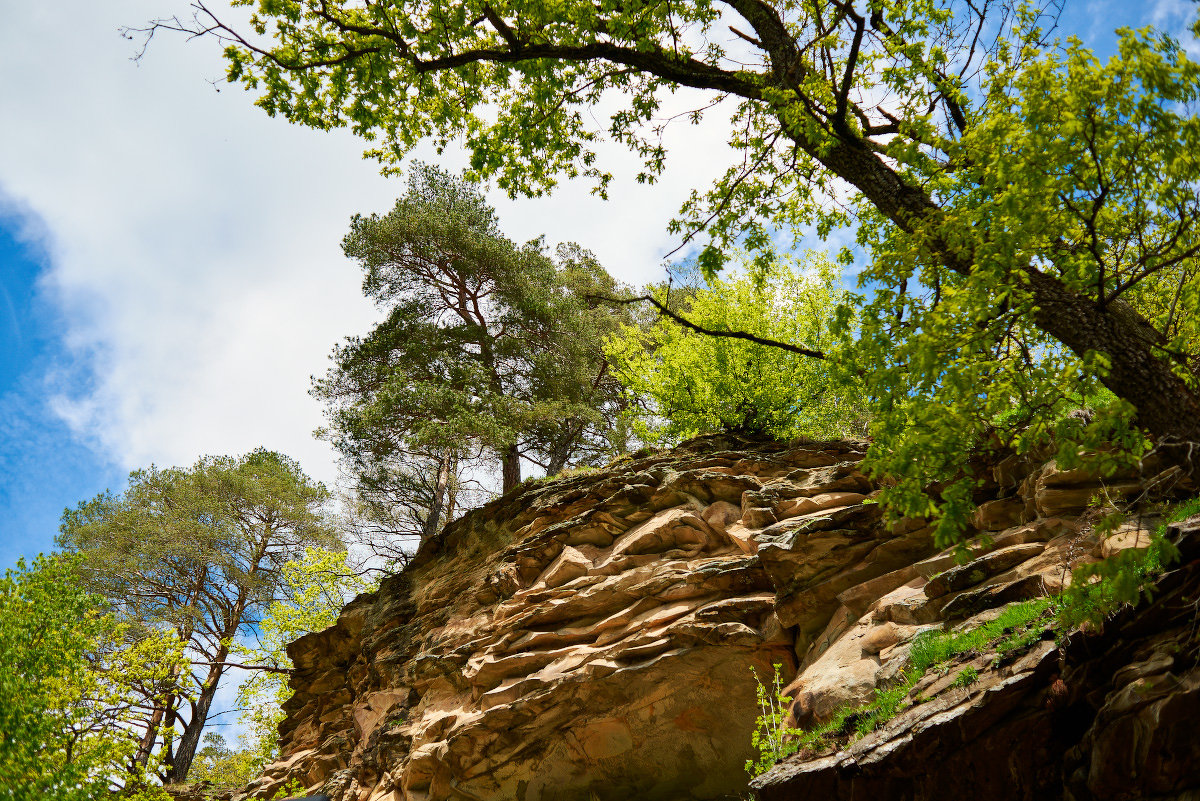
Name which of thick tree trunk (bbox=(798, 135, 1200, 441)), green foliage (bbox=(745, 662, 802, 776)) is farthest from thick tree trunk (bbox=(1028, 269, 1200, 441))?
green foliage (bbox=(745, 662, 802, 776))

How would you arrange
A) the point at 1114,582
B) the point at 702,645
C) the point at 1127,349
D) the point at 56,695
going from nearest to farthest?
the point at 1114,582, the point at 1127,349, the point at 702,645, the point at 56,695

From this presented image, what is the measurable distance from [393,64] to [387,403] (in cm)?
1170

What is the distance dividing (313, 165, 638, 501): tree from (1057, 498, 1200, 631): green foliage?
16.0 metres

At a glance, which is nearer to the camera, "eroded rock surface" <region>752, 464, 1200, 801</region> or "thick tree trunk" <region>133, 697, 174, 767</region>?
"eroded rock surface" <region>752, 464, 1200, 801</region>

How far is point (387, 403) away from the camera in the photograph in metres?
19.2

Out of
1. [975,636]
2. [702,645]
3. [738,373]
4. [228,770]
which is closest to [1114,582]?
[975,636]

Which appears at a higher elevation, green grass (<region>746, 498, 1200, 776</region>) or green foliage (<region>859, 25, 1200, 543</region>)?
green foliage (<region>859, 25, 1200, 543</region>)

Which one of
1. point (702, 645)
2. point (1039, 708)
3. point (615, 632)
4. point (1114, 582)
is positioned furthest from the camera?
point (615, 632)

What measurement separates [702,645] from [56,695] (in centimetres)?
1463

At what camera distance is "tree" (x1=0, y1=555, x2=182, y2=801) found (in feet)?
35.4

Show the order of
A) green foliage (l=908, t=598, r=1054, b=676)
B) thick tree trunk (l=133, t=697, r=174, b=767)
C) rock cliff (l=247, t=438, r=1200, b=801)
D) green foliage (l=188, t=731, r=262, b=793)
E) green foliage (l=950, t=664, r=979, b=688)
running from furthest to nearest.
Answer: green foliage (l=188, t=731, r=262, b=793) < thick tree trunk (l=133, t=697, r=174, b=767) < green foliage (l=908, t=598, r=1054, b=676) < green foliage (l=950, t=664, r=979, b=688) < rock cliff (l=247, t=438, r=1200, b=801)

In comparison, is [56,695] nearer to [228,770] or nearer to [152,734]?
[152,734]

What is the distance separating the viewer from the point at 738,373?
16.3m

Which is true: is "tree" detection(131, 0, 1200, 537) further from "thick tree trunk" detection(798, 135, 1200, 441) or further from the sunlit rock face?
the sunlit rock face
